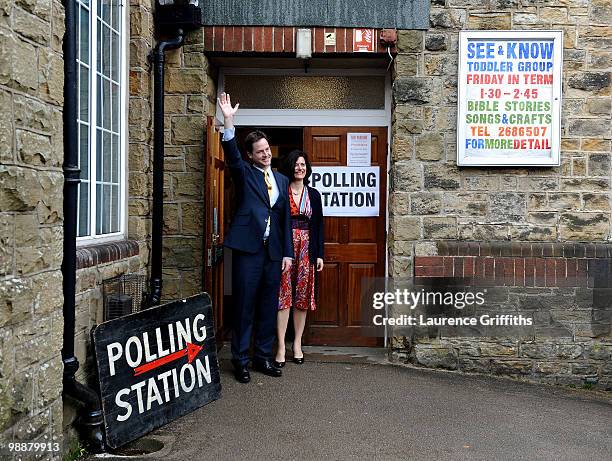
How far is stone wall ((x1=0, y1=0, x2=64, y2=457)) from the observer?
11.9 feet

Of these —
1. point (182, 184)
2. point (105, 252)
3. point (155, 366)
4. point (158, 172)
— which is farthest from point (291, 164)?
point (155, 366)

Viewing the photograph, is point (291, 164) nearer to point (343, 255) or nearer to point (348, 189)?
point (348, 189)

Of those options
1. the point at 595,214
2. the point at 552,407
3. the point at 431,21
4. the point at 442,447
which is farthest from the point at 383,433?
the point at 431,21

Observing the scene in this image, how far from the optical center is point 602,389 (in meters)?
6.85

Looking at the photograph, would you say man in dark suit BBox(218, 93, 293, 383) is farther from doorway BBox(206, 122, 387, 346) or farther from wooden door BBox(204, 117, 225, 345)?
doorway BBox(206, 122, 387, 346)

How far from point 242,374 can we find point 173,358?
106 centimetres

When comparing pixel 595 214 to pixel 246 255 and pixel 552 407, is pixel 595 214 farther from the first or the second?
pixel 246 255

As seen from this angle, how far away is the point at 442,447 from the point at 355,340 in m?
2.84

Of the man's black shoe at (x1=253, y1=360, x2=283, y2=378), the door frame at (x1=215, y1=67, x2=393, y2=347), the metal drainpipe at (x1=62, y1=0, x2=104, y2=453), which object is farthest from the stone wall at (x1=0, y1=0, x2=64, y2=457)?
the door frame at (x1=215, y1=67, x2=393, y2=347)

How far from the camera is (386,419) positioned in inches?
216

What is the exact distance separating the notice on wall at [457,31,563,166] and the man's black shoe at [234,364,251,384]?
2610 mm

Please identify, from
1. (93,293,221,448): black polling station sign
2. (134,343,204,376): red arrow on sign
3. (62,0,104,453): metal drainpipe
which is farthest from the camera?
(134,343,204,376): red arrow on sign

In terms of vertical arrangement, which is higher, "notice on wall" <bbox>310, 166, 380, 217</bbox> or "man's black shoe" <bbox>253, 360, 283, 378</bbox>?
"notice on wall" <bbox>310, 166, 380, 217</bbox>

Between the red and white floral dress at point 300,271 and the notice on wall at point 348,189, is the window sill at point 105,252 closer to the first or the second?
the red and white floral dress at point 300,271
